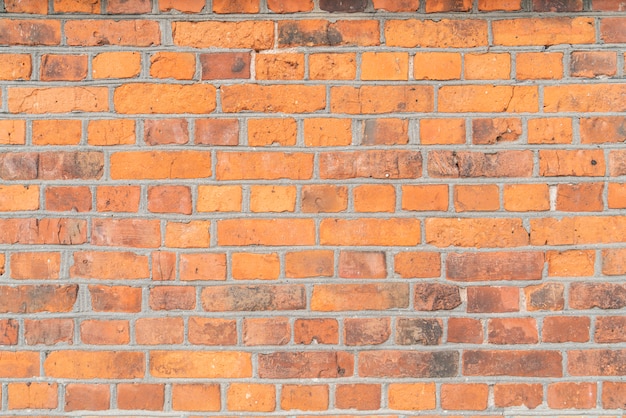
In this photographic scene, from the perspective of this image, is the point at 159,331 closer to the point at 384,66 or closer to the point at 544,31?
the point at 384,66

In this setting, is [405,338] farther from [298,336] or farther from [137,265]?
[137,265]

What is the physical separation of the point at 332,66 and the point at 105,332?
0.94 meters

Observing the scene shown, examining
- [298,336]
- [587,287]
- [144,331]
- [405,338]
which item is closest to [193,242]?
[144,331]

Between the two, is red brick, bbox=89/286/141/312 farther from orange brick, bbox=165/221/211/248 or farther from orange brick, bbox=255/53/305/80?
orange brick, bbox=255/53/305/80

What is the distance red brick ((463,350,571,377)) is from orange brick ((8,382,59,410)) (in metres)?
1.11

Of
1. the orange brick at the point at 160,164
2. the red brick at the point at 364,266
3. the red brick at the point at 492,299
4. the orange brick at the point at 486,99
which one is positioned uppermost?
the orange brick at the point at 486,99

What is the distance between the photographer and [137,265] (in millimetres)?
1319

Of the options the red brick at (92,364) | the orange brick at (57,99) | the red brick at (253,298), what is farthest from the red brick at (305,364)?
the orange brick at (57,99)

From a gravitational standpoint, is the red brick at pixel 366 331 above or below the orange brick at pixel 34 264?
below

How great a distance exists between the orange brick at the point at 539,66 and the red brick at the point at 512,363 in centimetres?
74

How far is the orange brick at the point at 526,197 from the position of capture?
1.31m

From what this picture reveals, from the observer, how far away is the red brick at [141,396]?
133 centimetres

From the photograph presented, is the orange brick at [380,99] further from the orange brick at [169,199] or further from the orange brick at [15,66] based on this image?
the orange brick at [15,66]

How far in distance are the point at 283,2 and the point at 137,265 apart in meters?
0.80
